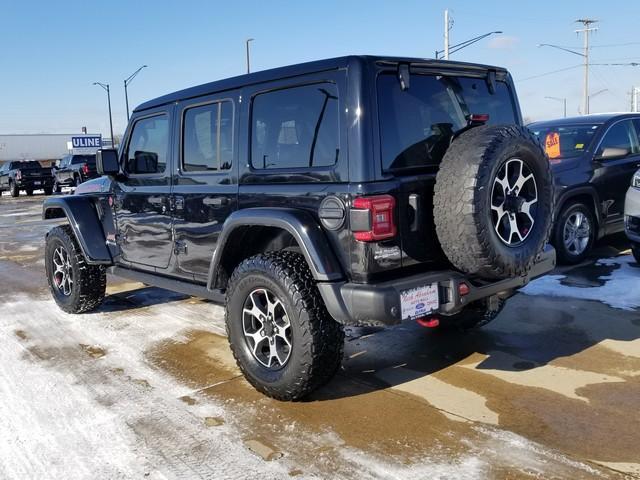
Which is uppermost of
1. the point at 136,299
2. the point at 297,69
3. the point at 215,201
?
the point at 297,69

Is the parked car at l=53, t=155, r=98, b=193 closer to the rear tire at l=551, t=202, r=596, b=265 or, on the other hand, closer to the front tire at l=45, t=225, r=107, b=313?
the front tire at l=45, t=225, r=107, b=313

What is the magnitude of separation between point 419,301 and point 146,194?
267 cm

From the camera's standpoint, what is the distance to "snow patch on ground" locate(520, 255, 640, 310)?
5.38m

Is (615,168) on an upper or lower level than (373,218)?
upper

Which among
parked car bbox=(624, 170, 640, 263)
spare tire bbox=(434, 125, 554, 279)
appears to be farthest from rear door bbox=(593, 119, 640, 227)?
spare tire bbox=(434, 125, 554, 279)

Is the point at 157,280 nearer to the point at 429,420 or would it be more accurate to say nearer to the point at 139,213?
the point at 139,213

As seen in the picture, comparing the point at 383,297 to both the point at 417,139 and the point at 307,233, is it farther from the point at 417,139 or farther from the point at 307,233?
the point at 417,139

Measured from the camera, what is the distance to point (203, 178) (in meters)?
4.25

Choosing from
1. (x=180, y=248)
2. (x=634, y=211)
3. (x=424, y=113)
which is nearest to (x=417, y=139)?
(x=424, y=113)

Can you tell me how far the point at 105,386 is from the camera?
158 inches

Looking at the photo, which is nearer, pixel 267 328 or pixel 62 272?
Answer: pixel 267 328

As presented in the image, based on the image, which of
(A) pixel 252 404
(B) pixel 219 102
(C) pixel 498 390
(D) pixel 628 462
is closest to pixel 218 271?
(A) pixel 252 404

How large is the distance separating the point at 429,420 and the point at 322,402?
0.67 meters

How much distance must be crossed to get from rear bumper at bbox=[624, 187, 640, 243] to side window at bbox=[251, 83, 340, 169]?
4104 millimetres
